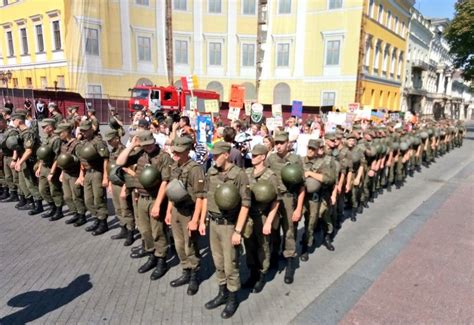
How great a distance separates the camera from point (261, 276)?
4.42m

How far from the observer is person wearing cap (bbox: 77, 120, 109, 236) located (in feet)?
18.5

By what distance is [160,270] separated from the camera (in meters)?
4.71

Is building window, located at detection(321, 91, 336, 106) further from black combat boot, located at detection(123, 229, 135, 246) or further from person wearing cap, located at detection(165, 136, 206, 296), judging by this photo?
person wearing cap, located at detection(165, 136, 206, 296)

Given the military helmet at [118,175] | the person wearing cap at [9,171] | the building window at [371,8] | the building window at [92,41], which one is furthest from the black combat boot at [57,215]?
the building window at [371,8]

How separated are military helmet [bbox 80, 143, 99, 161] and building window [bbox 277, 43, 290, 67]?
29.9m

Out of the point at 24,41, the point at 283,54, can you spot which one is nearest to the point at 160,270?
the point at 283,54

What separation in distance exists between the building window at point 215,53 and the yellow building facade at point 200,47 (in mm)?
94

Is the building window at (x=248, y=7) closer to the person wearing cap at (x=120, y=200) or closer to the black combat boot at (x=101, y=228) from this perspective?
the person wearing cap at (x=120, y=200)

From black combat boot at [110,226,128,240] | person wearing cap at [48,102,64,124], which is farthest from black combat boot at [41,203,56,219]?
person wearing cap at [48,102,64,124]

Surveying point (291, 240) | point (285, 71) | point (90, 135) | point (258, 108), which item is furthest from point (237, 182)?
point (285, 71)

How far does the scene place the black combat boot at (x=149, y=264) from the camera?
4816 millimetres

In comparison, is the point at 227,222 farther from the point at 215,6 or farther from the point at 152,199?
the point at 215,6

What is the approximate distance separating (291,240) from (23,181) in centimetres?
585

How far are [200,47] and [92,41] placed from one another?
997 centimetres
